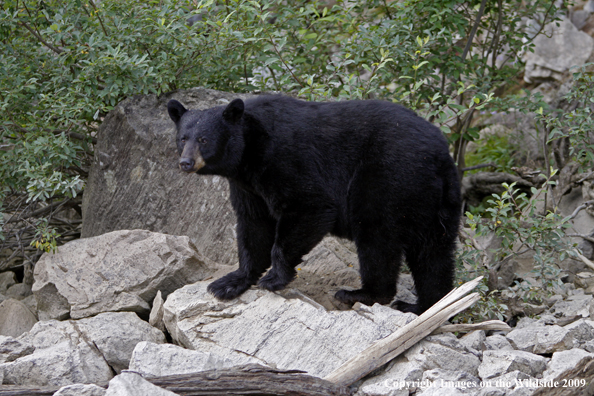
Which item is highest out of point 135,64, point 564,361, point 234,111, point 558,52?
point 135,64

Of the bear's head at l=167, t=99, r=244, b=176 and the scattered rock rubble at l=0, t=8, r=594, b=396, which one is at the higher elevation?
the bear's head at l=167, t=99, r=244, b=176

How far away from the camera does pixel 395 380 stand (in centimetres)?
393

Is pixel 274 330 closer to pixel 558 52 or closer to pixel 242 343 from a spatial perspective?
pixel 242 343

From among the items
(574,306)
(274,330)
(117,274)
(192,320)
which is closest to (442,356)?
(274,330)

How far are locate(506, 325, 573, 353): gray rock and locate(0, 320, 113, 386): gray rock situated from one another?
10.3 feet

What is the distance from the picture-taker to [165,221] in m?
6.51

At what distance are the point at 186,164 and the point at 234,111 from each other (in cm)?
56

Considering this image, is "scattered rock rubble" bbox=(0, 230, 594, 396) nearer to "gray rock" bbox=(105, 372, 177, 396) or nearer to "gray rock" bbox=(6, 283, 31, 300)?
"gray rock" bbox=(105, 372, 177, 396)

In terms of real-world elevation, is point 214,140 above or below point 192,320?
above

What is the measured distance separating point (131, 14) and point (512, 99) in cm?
447

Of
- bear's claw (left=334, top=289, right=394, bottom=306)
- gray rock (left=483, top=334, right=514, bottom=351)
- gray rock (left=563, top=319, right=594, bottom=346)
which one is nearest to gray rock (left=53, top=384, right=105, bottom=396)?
bear's claw (left=334, top=289, right=394, bottom=306)

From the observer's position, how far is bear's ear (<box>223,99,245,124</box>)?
4672 mm

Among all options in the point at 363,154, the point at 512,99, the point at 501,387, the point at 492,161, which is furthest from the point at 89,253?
the point at 492,161

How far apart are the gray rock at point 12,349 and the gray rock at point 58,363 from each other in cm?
7
